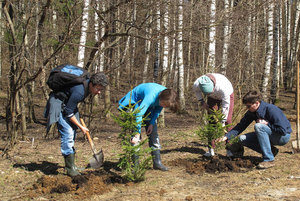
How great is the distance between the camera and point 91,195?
350 centimetres

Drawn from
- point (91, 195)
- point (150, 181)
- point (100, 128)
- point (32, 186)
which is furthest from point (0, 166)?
point (100, 128)

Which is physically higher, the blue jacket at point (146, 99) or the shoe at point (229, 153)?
the blue jacket at point (146, 99)

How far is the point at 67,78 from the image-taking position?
3.65 m

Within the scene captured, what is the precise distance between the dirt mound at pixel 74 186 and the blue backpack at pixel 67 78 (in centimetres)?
107

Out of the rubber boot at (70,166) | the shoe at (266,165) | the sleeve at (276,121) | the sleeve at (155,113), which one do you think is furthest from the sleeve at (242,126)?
the rubber boot at (70,166)

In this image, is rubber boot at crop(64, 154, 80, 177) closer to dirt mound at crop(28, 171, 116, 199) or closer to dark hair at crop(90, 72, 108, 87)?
dirt mound at crop(28, 171, 116, 199)

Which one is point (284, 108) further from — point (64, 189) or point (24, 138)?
point (64, 189)

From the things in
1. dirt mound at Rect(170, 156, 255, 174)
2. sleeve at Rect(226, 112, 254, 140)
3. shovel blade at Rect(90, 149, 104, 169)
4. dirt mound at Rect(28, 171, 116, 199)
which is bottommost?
dirt mound at Rect(28, 171, 116, 199)

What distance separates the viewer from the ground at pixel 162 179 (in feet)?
11.6

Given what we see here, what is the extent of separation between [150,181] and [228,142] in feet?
5.33

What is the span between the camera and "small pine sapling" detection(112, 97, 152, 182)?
365 centimetres

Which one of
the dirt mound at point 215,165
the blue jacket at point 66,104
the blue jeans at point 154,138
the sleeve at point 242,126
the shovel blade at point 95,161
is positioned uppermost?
the blue jacket at point 66,104

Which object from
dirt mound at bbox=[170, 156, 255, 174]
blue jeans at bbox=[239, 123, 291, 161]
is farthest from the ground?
blue jeans at bbox=[239, 123, 291, 161]

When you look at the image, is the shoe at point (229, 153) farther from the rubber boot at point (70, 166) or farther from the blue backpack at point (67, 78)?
the blue backpack at point (67, 78)
